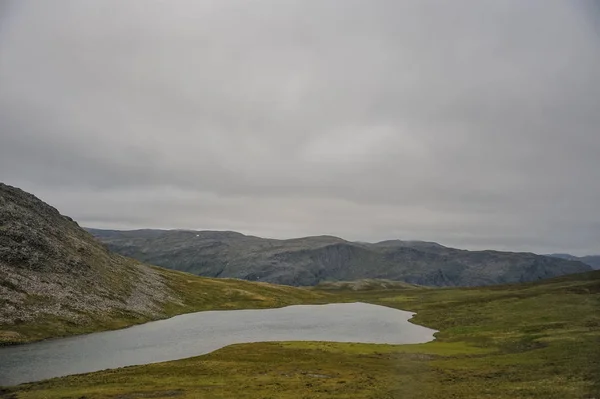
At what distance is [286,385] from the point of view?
52562mm

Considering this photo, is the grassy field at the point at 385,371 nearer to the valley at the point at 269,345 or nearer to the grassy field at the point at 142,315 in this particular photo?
the valley at the point at 269,345

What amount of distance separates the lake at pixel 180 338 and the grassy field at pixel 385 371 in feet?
24.9

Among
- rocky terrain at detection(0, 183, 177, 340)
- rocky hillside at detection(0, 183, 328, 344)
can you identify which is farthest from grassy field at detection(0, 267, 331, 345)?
rocky terrain at detection(0, 183, 177, 340)

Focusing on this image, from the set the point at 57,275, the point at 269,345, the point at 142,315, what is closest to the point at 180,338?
the point at 269,345

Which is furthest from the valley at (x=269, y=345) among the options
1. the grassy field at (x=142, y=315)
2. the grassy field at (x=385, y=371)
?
the grassy field at (x=142, y=315)

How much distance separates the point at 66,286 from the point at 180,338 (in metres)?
48.8

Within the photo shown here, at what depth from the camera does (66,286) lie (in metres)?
121

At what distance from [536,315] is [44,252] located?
141017mm

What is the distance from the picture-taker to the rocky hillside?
98.7 m

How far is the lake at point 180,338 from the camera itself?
65438 millimetres

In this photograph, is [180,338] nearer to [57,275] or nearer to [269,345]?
[269,345]

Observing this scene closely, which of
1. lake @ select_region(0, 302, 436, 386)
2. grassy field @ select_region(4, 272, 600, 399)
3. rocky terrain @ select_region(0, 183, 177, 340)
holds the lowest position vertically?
lake @ select_region(0, 302, 436, 386)

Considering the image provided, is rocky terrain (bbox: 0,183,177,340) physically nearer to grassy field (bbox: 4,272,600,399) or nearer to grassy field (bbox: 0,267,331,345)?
grassy field (bbox: 0,267,331,345)

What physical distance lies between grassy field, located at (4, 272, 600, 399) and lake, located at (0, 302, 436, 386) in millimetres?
7593
